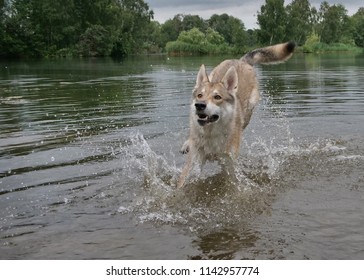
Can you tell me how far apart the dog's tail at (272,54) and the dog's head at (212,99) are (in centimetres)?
295

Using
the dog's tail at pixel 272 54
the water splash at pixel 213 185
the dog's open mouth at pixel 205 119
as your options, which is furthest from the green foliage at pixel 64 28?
the dog's open mouth at pixel 205 119

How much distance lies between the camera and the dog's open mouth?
23.3 feet

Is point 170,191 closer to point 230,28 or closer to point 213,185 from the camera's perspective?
point 213,185

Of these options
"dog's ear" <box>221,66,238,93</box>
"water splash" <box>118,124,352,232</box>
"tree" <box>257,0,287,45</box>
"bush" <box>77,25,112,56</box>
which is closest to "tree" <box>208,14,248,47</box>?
"tree" <box>257,0,287,45</box>

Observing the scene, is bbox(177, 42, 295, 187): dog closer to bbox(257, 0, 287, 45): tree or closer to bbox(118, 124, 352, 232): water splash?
bbox(118, 124, 352, 232): water splash

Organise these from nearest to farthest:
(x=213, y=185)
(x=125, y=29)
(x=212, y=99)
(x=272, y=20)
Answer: (x=212, y=99) < (x=213, y=185) < (x=272, y=20) < (x=125, y=29)

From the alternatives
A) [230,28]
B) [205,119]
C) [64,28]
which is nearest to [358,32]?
[230,28]

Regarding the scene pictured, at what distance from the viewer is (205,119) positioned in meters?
7.15

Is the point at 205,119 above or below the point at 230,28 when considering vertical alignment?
below

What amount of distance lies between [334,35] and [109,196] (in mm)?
127999

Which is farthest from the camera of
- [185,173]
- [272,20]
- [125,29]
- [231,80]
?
[125,29]

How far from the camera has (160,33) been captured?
525 feet

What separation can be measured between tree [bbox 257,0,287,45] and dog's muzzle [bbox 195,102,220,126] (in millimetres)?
102458

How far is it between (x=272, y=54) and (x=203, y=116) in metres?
4.28
